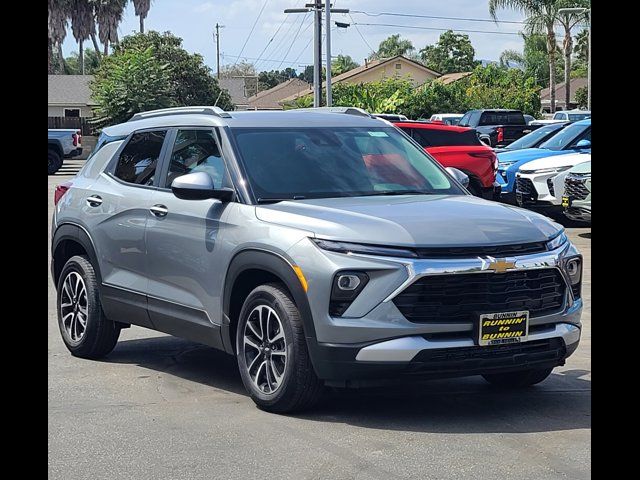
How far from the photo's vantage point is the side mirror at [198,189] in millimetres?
6906

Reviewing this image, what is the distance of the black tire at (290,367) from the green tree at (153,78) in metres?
41.5

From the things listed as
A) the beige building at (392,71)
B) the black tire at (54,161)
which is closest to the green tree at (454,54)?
the beige building at (392,71)

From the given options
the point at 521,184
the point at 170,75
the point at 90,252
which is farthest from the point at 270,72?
the point at 90,252

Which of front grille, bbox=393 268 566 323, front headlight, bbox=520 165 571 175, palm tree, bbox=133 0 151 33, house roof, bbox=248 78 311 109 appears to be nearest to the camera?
front grille, bbox=393 268 566 323

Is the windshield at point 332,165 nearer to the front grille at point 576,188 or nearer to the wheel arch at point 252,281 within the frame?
the wheel arch at point 252,281

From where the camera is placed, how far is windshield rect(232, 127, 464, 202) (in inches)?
279

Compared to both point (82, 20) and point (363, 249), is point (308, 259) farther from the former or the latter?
point (82, 20)

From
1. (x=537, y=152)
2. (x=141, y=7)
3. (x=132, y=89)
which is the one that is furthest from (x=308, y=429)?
(x=141, y=7)

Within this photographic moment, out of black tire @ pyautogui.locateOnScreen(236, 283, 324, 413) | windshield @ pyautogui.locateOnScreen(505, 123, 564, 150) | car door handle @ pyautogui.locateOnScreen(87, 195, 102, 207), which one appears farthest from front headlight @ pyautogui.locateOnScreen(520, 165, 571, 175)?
black tire @ pyautogui.locateOnScreen(236, 283, 324, 413)

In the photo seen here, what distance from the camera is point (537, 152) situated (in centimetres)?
2058

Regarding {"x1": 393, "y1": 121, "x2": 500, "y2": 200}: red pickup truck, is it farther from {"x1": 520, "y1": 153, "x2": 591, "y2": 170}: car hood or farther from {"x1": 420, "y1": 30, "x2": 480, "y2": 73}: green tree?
{"x1": 420, "y1": 30, "x2": 480, "y2": 73}: green tree

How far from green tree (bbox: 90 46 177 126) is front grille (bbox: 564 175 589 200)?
38.5 metres

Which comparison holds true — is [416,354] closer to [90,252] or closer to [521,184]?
[90,252]
